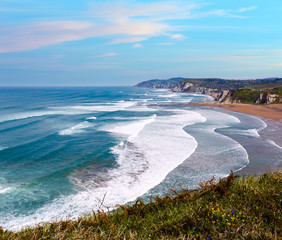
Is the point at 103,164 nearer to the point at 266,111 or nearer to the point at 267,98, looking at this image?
the point at 266,111

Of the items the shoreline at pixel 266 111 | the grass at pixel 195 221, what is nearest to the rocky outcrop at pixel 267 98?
the shoreline at pixel 266 111

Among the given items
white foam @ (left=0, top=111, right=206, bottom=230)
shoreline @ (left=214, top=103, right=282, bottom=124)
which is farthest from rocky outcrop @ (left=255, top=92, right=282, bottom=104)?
white foam @ (left=0, top=111, right=206, bottom=230)

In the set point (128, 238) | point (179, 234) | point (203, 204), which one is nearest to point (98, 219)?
point (128, 238)

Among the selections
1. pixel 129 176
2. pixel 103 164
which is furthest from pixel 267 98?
pixel 129 176

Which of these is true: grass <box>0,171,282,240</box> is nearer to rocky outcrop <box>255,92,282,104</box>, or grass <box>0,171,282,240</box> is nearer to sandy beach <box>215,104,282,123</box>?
sandy beach <box>215,104,282,123</box>

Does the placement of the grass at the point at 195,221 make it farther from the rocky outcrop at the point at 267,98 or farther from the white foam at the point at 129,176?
the rocky outcrop at the point at 267,98

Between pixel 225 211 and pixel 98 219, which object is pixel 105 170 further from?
pixel 225 211
